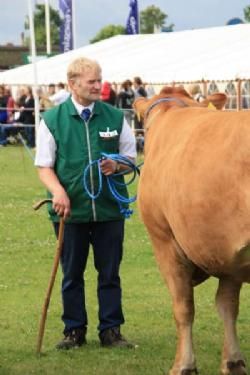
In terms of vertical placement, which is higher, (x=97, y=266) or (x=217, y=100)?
(x=217, y=100)

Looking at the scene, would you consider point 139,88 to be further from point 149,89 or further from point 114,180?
point 114,180

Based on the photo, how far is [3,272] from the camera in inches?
422

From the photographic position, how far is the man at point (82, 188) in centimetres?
731

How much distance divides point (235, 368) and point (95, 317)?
7.29ft

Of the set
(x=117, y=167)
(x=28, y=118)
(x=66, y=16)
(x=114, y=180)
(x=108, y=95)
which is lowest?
(x=28, y=118)

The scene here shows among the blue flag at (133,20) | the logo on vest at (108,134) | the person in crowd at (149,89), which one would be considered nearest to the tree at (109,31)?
the blue flag at (133,20)

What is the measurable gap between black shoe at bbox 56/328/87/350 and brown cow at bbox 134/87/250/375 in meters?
1.17

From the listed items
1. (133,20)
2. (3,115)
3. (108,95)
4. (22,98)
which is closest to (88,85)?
(108,95)

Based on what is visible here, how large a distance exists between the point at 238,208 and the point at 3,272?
579 centimetres

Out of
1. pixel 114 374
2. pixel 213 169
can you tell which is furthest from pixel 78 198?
pixel 213 169

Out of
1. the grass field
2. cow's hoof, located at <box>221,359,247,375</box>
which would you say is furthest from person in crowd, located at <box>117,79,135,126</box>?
cow's hoof, located at <box>221,359,247,375</box>

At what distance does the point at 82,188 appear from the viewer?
736cm

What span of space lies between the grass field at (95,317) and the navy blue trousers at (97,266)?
0.26 m

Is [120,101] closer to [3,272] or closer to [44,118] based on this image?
[3,272]
